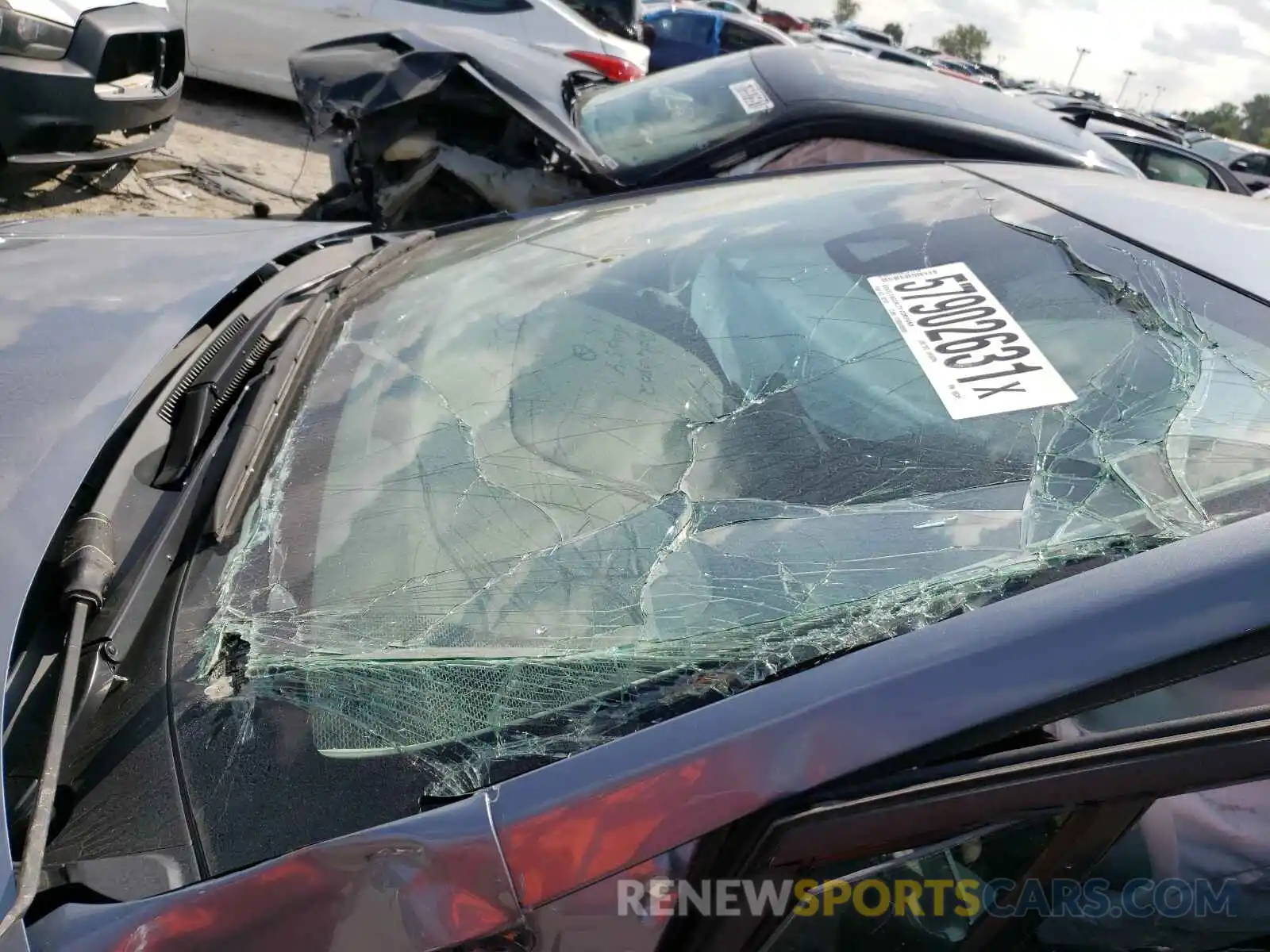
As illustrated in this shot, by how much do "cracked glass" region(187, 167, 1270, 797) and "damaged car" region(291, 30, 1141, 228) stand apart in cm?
199

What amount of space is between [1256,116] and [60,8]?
85458 millimetres

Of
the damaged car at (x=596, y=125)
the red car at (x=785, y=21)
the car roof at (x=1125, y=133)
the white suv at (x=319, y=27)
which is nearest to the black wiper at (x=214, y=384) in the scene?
the damaged car at (x=596, y=125)

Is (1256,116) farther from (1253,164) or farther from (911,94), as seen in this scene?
(911,94)

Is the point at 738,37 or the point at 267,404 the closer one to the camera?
the point at 267,404

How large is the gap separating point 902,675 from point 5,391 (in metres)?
1.38

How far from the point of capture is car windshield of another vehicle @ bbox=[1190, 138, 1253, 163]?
14.2 metres

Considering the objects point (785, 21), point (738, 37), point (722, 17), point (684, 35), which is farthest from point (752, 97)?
point (785, 21)

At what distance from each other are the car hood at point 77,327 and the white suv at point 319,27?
16.0ft

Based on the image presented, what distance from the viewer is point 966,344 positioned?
1.49 meters

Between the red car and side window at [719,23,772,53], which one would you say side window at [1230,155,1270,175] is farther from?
the red car

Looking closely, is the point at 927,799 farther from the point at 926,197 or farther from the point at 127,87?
the point at 127,87

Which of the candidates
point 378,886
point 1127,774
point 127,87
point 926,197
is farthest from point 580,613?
point 127,87

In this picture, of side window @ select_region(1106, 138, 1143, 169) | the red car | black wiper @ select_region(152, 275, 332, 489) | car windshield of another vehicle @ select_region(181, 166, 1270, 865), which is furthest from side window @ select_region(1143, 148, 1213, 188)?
the red car

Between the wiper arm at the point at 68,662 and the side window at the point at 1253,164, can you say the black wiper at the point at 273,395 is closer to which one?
the wiper arm at the point at 68,662
